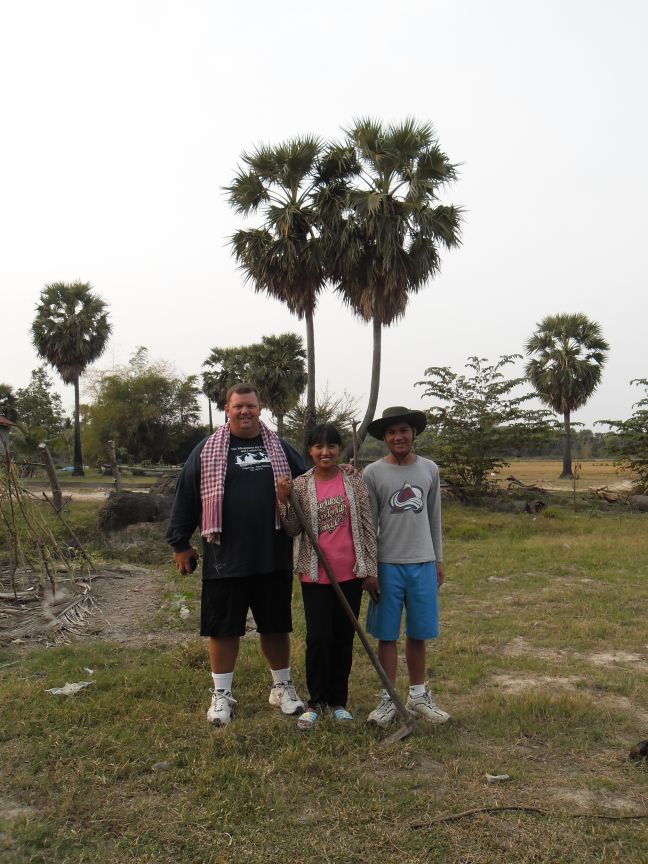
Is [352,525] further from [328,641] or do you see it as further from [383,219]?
[383,219]

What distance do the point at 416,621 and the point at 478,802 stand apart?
3.38ft

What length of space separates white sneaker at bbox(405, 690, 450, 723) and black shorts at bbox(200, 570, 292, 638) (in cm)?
81

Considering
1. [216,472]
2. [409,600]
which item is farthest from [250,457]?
[409,600]

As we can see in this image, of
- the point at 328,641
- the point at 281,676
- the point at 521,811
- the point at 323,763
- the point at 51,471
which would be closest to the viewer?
the point at 521,811

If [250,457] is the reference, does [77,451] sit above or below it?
below

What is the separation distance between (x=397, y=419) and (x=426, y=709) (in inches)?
64.1

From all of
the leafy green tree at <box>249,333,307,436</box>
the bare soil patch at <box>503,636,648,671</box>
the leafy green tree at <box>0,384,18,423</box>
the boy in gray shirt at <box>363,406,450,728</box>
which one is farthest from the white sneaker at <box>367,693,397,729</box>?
the leafy green tree at <box>0,384,18,423</box>

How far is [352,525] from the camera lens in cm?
364

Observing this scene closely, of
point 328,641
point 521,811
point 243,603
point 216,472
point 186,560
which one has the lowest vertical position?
point 521,811

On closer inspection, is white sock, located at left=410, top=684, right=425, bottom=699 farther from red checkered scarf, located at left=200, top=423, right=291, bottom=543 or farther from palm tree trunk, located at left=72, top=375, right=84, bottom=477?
palm tree trunk, located at left=72, top=375, right=84, bottom=477

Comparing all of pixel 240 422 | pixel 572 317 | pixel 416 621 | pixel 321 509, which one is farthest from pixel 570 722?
pixel 572 317

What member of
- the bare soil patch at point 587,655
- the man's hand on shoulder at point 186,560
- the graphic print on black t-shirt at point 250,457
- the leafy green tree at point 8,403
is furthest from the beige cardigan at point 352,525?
the leafy green tree at point 8,403

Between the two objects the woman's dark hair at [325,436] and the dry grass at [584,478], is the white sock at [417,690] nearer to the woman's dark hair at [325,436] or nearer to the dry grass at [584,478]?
the woman's dark hair at [325,436]

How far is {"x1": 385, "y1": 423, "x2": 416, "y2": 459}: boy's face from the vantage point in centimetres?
377
